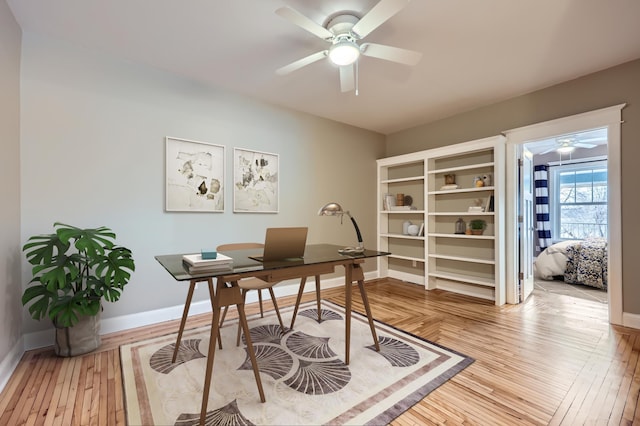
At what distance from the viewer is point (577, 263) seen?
409 cm

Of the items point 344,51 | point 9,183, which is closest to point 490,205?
point 344,51

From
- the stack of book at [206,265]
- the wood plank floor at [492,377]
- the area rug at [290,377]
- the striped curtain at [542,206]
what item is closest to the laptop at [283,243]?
the stack of book at [206,265]

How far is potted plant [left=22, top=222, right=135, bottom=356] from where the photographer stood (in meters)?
1.83

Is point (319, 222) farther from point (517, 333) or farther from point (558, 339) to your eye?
point (558, 339)

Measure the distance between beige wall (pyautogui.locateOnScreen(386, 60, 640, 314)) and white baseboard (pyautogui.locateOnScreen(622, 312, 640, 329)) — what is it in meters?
0.04

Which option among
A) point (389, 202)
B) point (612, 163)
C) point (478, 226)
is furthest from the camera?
point (389, 202)

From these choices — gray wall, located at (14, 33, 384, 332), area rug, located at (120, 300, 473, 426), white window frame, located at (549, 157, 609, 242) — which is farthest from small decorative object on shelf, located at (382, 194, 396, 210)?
white window frame, located at (549, 157, 609, 242)

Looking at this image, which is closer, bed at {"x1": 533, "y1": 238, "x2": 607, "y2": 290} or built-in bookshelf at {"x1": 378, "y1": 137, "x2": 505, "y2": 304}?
built-in bookshelf at {"x1": 378, "y1": 137, "x2": 505, "y2": 304}

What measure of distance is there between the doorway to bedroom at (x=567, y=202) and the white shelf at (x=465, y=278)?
133 centimetres

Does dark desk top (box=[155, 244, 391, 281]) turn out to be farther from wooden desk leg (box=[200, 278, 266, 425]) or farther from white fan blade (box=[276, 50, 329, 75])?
white fan blade (box=[276, 50, 329, 75])

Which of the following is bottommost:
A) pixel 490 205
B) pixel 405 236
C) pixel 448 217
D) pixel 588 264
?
pixel 588 264

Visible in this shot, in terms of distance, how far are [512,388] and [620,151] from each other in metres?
2.51

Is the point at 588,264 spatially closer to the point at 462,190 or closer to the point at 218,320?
the point at 462,190

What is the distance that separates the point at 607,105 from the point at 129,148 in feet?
14.8
